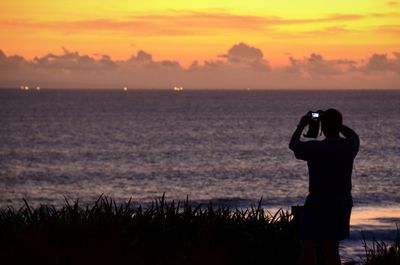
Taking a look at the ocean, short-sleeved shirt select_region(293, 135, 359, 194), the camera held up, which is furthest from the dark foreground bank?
the ocean

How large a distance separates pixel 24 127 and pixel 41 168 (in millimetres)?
51953

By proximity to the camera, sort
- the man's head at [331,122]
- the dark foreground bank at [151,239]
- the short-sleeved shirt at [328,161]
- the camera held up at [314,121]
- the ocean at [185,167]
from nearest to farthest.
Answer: the short-sleeved shirt at [328,161], the man's head at [331,122], the camera held up at [314,121], the dark foreground bank at [151,239], the ocean at [185,167]

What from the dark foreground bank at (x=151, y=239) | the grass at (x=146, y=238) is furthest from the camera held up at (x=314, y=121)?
the grass at (x=146, y=238)

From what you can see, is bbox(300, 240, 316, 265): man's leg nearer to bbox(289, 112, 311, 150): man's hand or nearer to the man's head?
bbox(289, 112, 311, 150): man's hand

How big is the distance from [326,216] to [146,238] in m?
2.65

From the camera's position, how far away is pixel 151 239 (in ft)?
31.8

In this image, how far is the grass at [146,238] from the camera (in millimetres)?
9141

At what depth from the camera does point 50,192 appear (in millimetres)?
43125

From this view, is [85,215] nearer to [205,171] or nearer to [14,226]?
[14,226]

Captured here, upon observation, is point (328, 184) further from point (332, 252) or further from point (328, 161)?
point (332, 252)

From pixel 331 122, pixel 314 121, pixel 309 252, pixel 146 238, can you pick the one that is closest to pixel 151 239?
pixel 146 238

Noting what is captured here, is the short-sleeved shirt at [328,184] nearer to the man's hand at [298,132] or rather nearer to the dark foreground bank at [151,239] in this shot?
the man's hand at [298,132]

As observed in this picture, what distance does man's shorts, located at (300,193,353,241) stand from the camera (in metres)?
7.93

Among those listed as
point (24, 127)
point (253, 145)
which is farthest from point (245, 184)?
point (24, 127)
